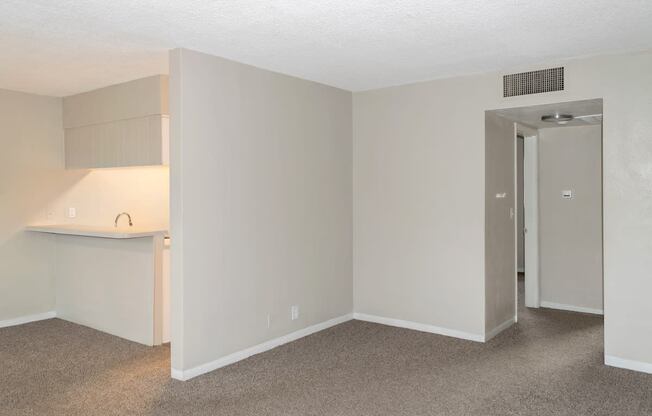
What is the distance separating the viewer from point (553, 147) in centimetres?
634

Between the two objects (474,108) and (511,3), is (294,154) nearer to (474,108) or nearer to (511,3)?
(474,108)

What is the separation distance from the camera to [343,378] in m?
4.03

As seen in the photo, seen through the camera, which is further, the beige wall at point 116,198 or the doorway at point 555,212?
the beige wall at point 116,198

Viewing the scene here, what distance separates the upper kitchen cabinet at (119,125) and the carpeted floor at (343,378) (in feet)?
5.66

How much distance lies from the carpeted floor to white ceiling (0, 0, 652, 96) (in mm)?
2422

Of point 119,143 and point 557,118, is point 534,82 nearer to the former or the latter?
point 557,118

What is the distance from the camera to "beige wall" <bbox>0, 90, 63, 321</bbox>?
563 cm

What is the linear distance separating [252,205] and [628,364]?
3224 mm

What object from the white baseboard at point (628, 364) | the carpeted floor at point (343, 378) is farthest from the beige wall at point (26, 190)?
the white baseboard at point (628, 364)

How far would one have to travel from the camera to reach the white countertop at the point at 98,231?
4.79 m

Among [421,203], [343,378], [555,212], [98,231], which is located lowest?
[343,378]

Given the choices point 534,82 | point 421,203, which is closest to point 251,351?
point 421,203

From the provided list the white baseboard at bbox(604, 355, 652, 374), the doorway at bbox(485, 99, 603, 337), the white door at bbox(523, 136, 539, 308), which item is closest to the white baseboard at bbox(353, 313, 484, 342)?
the doorway at bbox(485, 99, 603, 337)

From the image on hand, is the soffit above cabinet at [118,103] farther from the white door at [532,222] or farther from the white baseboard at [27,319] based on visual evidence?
the white door at [532,222]
